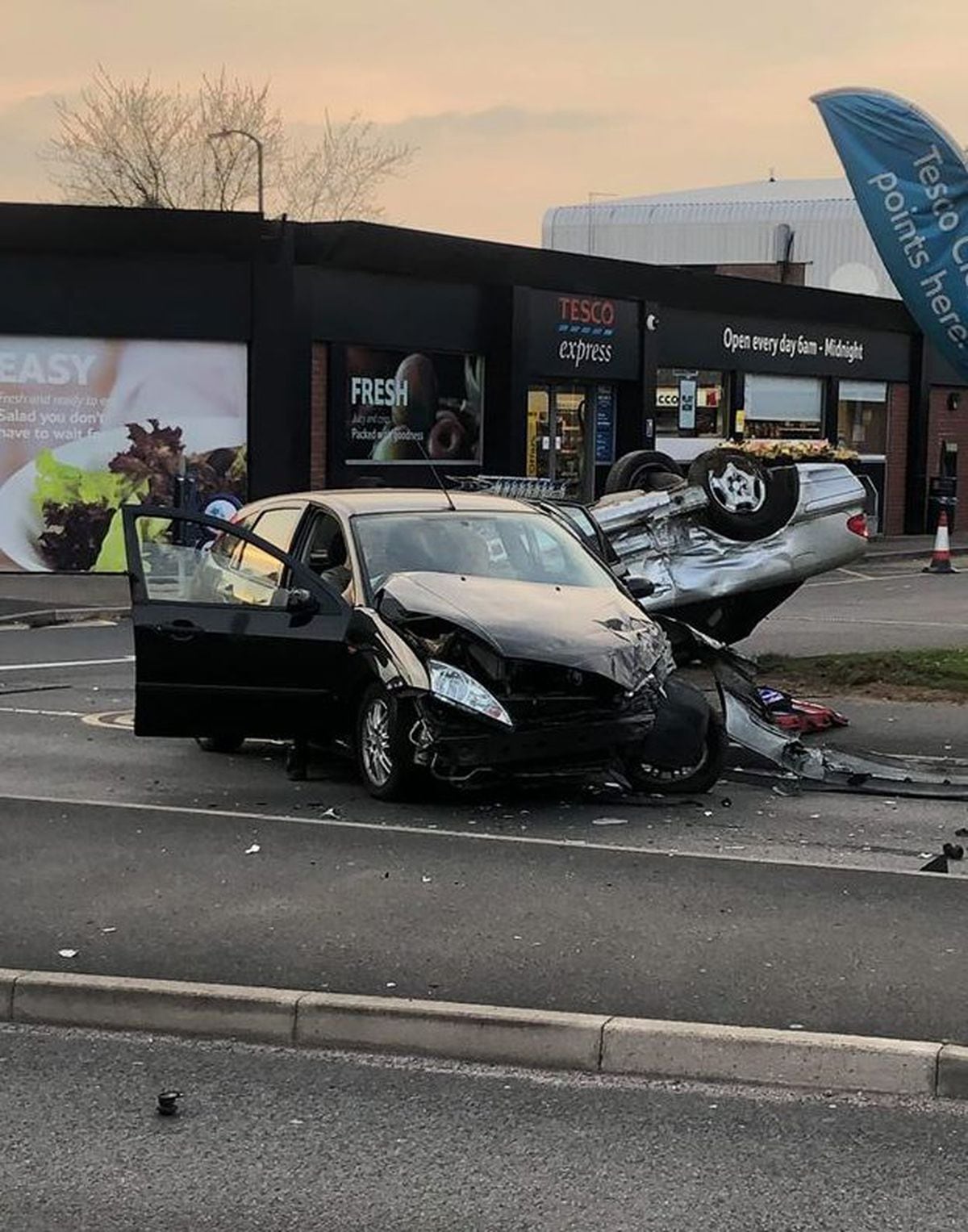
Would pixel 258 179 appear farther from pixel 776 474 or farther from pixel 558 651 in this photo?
pixel 558 651

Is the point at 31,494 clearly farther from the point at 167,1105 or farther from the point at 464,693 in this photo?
the point at 167,1105

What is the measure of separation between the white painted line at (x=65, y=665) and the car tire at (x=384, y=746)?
6.51 meters

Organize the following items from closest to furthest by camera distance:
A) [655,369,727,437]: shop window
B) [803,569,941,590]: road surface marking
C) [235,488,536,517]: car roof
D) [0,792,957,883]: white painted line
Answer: [0,792,957,883]: white painted line → [235,488,536,517]: car roof → [803,569,941,590]: road surface marking → [655,369,727,437]: shop window

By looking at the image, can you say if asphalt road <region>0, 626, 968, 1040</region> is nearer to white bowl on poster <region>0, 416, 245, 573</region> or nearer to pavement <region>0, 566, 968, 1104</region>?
pavement <region>0, 566, 968, 1104</region>

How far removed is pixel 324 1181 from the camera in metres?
4.13

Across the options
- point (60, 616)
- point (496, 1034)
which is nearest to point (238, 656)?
point (496, 1034)

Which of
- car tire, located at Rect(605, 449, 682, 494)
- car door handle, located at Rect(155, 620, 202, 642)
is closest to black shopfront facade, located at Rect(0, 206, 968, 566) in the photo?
car tire, located at Rect(605, 449, 682, 494)

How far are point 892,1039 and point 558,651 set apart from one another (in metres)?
3.35

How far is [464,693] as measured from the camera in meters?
7.90

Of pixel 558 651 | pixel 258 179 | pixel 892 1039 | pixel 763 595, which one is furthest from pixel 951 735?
pixel 258 179

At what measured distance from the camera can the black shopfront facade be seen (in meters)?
21.6

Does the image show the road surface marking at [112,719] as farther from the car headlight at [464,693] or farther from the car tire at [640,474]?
the car tire at [640,474]

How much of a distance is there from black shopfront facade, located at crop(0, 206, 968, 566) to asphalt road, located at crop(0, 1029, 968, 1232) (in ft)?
58.0

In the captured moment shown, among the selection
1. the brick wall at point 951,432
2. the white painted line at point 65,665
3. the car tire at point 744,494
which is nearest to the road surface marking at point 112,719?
the white painted line at point 65,665
